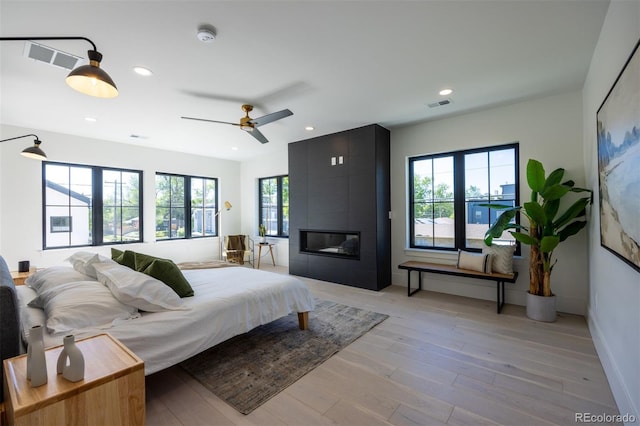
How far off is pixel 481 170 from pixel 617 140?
256cm

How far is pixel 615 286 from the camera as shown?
204 cm

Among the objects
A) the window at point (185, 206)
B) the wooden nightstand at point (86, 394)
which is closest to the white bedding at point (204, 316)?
the wooden nightstand at point (86, 394)

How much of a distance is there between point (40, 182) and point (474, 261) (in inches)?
279

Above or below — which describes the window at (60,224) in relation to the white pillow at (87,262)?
above

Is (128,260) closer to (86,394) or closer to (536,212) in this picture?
(86,394)

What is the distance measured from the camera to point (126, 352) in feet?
4.90

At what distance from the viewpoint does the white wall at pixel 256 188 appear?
684 cm

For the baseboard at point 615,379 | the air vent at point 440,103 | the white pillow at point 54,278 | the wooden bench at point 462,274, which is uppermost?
the air vent at point 440,103

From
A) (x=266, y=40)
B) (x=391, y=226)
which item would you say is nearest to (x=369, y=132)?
(x=391, y=226)

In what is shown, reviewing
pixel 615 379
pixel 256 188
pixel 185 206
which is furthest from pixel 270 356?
pixel 256 188

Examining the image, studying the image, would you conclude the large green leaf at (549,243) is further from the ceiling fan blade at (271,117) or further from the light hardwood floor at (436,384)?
the ceiling fan blade at (271,117)

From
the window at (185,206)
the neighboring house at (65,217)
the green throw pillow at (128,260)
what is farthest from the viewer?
the window at (185,206)

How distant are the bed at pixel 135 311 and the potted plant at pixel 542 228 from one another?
288 centimetres

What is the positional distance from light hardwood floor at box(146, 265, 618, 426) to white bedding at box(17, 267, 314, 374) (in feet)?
1.27
